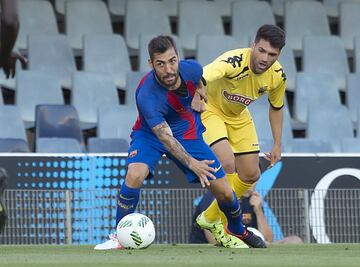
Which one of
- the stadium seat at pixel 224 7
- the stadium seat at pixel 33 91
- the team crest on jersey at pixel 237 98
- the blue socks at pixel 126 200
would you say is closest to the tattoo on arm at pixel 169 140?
the blue socks at pixel 126 200

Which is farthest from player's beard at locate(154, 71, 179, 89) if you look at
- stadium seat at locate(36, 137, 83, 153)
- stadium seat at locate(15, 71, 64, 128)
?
stadium seat at locate(15, 71, 64, 128)

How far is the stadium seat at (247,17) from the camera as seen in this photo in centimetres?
2030

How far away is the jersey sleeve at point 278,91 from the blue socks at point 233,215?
4.10ft

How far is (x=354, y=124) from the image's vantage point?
1888 cm

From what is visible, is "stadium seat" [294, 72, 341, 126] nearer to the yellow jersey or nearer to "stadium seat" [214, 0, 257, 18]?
"stadium seat" [214, 0, 257, 18]

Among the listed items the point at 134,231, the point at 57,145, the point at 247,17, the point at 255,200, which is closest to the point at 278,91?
the point at 134,231

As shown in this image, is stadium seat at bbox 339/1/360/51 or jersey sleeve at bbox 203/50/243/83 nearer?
jersey sleeve at bbox 203/50/243/83

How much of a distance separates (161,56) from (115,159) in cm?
407

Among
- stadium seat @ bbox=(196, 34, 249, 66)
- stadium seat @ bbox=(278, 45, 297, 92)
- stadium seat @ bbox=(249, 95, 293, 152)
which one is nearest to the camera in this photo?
stadium seat @ bbox=(249, 95, 293, 152)

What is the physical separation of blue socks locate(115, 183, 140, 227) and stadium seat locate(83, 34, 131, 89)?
317 inches

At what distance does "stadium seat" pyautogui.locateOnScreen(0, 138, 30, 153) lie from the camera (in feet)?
49.5

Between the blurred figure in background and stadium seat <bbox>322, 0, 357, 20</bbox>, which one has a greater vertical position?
stadium seat <bbox>322, 0, 357, 20</bbox>

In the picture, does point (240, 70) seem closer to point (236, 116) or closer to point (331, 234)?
point (236, 116)

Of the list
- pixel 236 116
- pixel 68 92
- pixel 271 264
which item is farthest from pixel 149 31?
pixel 271 264
